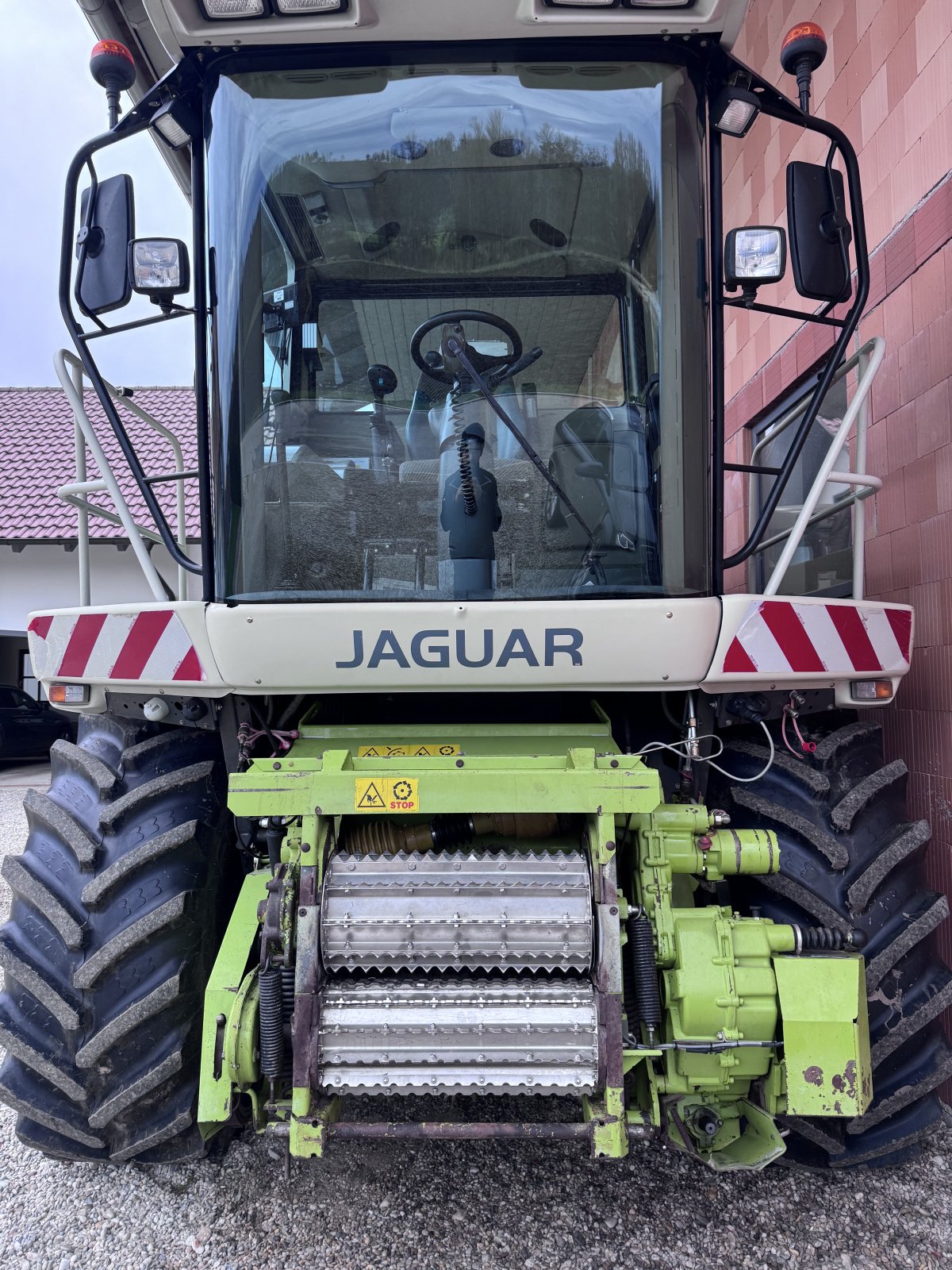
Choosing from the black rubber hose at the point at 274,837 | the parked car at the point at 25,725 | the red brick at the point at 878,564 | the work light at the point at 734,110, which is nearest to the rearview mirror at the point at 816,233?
the work light at the point at 734,110

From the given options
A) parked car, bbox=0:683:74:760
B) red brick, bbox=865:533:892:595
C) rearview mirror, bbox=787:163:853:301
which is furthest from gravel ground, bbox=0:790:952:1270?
parked car, bbox=0:683:74:760

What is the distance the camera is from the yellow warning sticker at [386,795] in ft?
6.34

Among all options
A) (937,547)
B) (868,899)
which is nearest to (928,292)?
(937,547)

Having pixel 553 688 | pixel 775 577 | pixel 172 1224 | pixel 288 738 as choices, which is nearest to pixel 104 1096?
pixel 172 1224

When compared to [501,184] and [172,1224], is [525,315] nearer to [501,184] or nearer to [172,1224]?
[501,184]

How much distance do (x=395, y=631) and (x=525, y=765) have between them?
17.4 inches

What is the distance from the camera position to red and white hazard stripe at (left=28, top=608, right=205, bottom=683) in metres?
2.13

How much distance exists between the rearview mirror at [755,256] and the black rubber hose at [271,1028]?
2.00 m

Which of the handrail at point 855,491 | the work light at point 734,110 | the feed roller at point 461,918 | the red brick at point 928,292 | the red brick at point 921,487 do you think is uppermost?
the work light at point 734,110

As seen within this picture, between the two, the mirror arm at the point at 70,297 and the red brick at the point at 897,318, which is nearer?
the mirror arm at the point at 70,297

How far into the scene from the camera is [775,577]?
7.16ft

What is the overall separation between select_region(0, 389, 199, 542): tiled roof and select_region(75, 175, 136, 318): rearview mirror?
6.67 meters

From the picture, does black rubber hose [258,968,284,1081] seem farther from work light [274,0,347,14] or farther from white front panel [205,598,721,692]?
work light [274,0,347,14]

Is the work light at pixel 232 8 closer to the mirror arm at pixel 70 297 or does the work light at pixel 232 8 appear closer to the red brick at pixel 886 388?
the mirror arm at pixel 70 297
